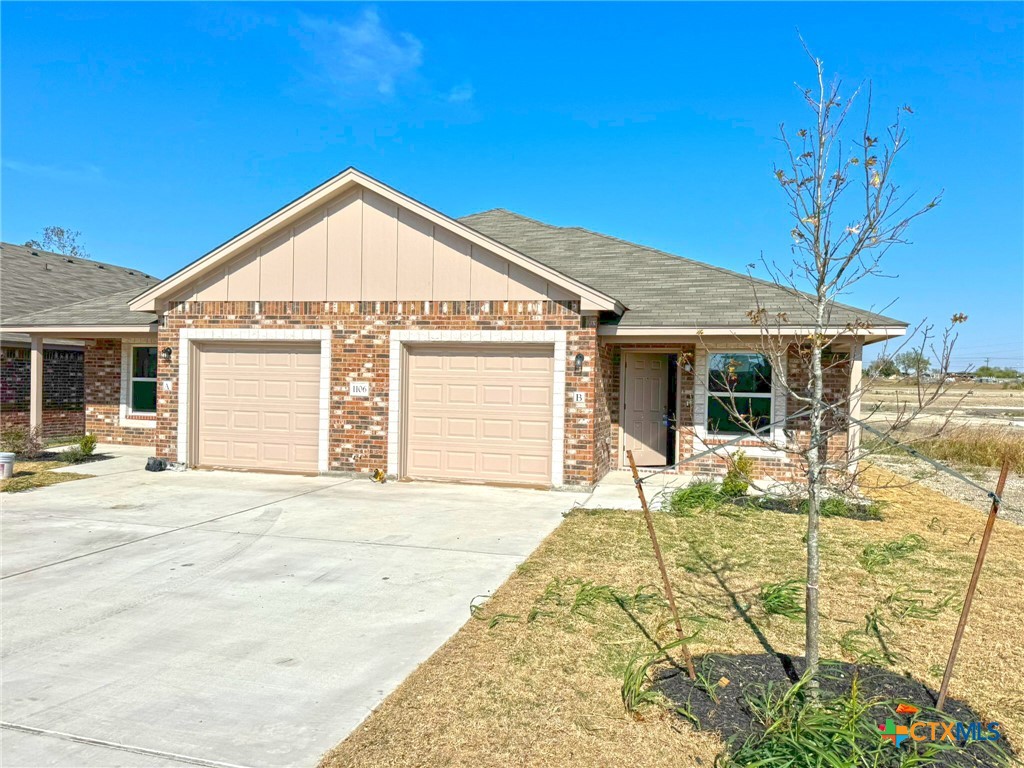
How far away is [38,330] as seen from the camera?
1440 centimetres

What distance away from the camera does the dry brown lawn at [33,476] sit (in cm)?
1079

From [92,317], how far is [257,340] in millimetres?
4962

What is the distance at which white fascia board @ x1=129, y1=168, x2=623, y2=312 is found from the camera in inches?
425

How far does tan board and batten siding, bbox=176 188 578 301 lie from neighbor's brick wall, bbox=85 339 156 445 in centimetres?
570

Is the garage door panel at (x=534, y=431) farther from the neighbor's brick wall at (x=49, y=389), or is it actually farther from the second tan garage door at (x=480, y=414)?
the neighbor's brick wall at (x=49, y=389)

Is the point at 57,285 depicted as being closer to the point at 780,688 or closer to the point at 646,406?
the point at 646,406

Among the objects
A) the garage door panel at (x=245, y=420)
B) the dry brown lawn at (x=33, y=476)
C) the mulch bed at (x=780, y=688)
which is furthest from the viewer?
the garage door panel at (x=245, y=420)

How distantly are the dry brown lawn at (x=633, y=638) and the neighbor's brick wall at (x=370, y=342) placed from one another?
2.61 metres

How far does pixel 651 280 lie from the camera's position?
13.5 metres

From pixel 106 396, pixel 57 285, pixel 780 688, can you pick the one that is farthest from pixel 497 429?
pixel 57 285

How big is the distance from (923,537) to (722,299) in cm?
517

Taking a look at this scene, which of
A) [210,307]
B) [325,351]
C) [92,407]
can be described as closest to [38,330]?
[92,407]

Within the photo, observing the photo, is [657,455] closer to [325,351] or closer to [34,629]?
[325,351]

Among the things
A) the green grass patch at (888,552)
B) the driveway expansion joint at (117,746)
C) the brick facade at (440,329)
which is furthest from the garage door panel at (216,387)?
the green grass patch at (888,552)
